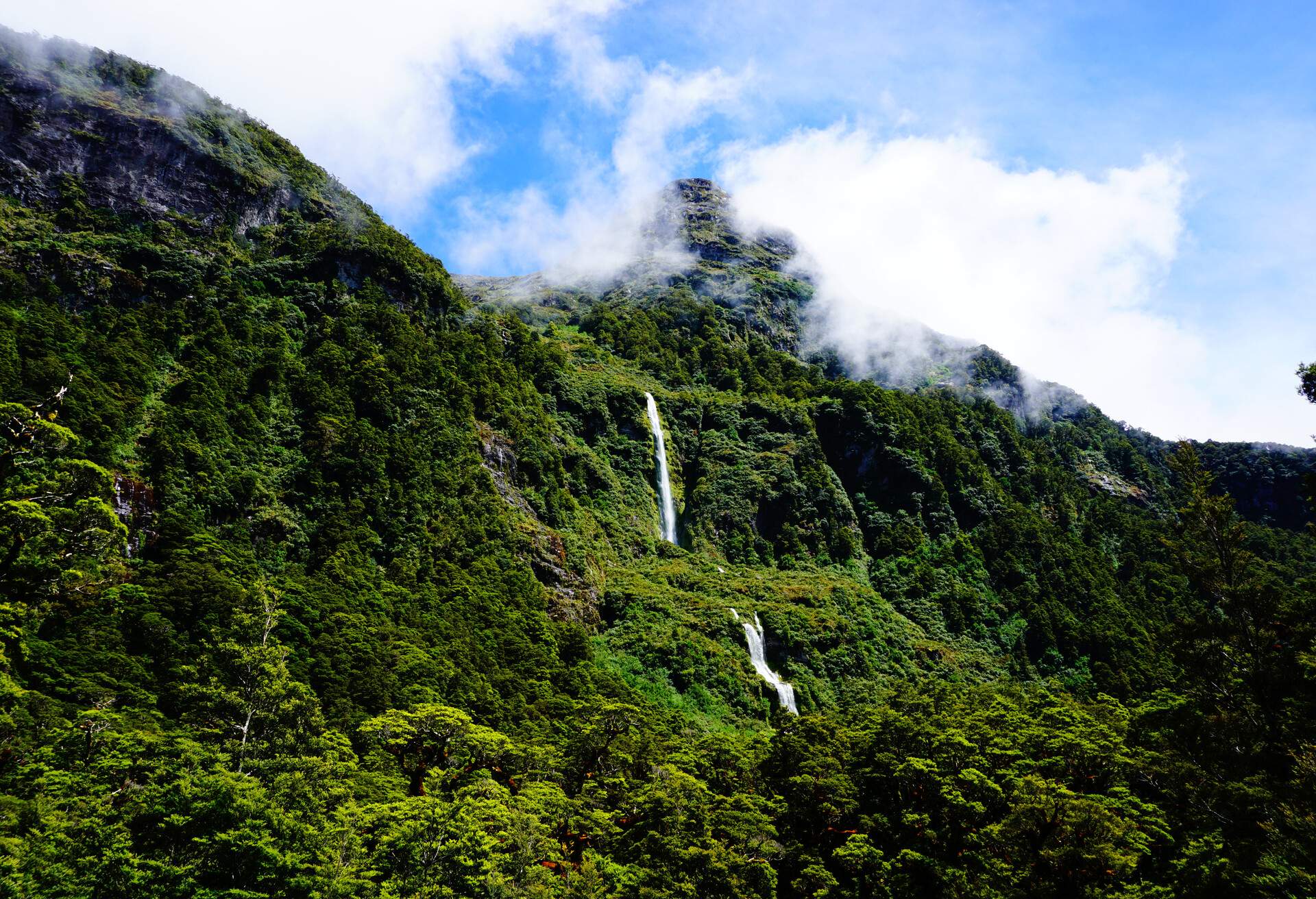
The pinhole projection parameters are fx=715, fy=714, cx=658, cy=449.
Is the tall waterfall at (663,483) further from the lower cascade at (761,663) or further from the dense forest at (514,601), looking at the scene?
the lower cascade at (761,663)

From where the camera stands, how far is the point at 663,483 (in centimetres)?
12669

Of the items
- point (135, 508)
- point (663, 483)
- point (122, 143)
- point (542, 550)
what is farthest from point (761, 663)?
point (122, 143)

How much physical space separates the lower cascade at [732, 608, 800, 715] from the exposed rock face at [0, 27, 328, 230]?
301ft

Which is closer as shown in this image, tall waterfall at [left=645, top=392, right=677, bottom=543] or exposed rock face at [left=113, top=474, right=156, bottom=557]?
exposed rock face at [left=113, top=474, right=156, bottom=557]

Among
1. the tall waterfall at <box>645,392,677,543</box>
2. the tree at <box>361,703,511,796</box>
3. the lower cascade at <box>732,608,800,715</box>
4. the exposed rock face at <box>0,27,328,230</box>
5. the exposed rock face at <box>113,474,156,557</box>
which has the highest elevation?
the exposed rock face at <box>0,27,328,230</box>

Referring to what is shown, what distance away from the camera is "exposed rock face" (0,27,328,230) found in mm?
88375

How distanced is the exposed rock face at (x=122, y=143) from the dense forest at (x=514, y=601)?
0.59 m

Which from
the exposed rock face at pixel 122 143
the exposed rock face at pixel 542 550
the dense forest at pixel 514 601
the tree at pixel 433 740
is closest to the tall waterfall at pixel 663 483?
the dense forest at pixel 514 601

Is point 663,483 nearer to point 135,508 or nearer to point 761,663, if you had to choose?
point 761,663

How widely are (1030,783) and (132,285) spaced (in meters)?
96.6

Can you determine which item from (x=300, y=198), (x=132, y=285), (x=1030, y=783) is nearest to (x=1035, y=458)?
(x=1030, y=783)

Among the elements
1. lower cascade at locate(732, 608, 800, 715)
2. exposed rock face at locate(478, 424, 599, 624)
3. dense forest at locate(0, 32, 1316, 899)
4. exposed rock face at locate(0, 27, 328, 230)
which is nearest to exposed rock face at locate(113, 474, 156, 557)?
dense forest at locate(0, 32, 1316, 899)

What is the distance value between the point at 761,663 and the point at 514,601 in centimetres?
3101

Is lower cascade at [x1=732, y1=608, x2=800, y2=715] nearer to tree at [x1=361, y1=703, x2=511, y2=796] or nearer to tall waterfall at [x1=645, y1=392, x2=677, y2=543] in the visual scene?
tall waterfall at [x1=645, y1=392, x2=677, y2=543]
